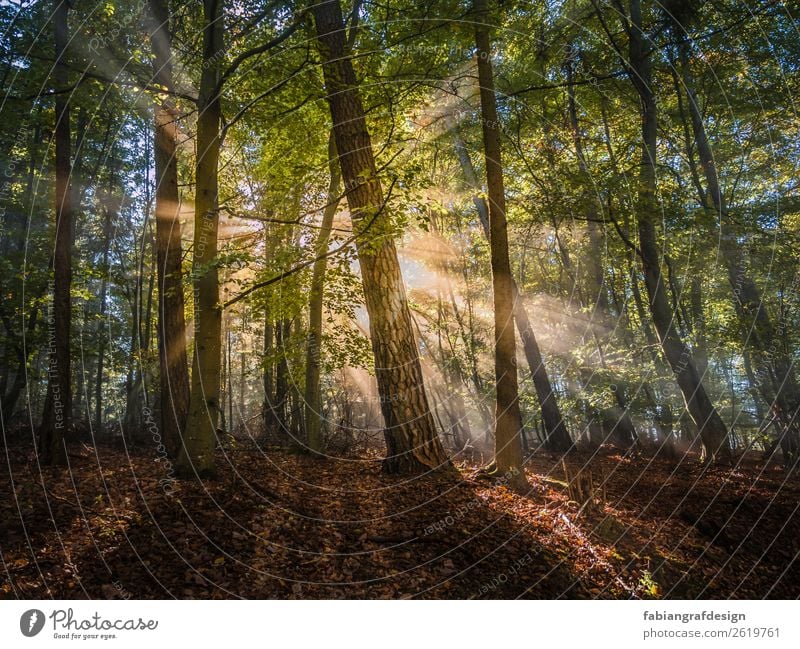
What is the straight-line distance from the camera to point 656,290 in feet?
34.2

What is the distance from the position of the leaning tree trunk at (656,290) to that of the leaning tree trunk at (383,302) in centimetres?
610

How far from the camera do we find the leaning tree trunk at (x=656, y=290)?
941cm

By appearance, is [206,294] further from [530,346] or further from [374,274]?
[530,346]

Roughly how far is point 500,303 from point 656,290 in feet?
19.6

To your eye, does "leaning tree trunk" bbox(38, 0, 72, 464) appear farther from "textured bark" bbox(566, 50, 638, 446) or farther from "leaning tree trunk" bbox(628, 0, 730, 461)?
"textured bark" bbox(566, 50, 638, 446)

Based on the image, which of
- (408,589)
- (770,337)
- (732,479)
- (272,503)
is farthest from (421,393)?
(770,337)

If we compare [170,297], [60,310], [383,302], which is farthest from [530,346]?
[60,310]

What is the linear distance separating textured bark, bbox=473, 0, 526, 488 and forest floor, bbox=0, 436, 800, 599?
1.93ft

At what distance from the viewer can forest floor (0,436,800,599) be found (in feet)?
11.9

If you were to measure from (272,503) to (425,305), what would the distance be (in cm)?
1708

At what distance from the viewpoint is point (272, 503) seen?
215 inches

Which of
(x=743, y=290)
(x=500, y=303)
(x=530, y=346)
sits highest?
(x=500, y=303)

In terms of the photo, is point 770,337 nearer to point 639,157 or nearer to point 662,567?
point 639,157

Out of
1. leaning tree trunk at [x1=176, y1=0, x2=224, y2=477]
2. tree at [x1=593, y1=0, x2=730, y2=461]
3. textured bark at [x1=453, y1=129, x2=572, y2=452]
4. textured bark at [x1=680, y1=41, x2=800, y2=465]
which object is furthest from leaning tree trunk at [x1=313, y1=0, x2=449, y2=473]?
textured bark at [x1=453, y1=129, x2=572, y2=452]
